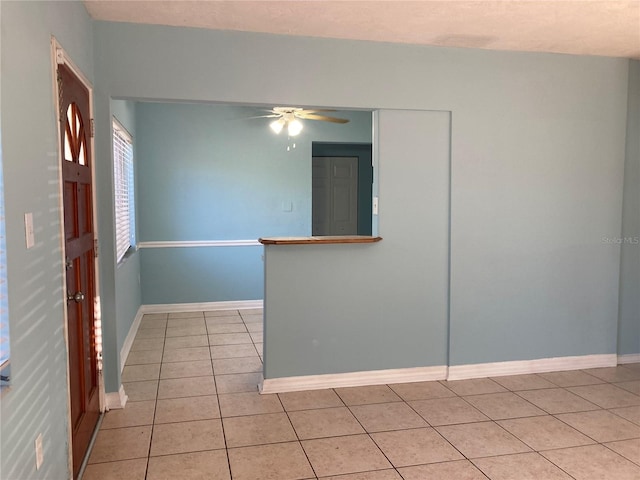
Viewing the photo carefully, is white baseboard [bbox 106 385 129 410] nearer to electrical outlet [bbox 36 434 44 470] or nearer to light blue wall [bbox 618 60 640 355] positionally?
electrical outlet [bbox 36 434 44 470]

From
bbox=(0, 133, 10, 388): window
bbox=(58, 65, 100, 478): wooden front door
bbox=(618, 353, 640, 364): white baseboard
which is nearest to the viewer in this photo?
bbox=(0, 133, 10, 388): window

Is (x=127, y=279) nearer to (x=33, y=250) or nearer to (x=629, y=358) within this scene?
(x=33, y=250)

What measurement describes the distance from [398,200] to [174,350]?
2239mm

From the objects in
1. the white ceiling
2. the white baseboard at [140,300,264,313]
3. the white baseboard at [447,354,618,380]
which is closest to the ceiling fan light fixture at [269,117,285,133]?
the white baseboard at [140,300,264,313]

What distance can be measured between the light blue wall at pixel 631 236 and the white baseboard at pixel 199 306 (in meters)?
3.45

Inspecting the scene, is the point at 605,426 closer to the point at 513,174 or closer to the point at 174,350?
the point at 513,174

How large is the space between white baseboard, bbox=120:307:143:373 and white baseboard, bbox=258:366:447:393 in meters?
1.10

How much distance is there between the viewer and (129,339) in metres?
4.47

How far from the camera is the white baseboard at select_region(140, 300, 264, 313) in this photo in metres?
5.69

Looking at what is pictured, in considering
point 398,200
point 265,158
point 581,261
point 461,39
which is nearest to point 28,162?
point 398,200

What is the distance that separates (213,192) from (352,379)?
2922mm

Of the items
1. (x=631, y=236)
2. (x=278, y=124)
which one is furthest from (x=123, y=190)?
(x=631, y=236)

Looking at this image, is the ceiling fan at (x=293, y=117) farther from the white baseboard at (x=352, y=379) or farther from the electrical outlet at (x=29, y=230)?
the electrical outlet at (x=29, y=230)

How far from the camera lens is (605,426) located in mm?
3016
